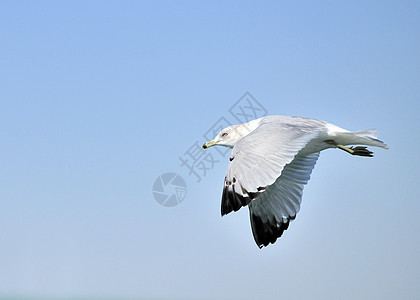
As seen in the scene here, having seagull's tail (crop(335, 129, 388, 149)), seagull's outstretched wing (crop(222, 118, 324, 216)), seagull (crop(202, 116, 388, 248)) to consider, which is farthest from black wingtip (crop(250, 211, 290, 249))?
seagull's outstretched wing (crop(222, 118, 324, 216))

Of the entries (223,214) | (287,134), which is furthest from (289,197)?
(223,214)

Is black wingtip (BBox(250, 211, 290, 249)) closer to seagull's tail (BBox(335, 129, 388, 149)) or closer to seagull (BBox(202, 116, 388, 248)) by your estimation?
seagull (BBox(202, 116, 388, 248))

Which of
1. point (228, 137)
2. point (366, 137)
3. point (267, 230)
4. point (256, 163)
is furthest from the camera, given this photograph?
point (228, 137)

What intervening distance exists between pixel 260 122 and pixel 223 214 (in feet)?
5.13

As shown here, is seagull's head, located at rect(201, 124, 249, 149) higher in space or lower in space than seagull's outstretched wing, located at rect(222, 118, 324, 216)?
higher

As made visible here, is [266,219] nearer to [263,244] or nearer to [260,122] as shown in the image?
[263,244]

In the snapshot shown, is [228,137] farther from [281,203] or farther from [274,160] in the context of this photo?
[274,160]

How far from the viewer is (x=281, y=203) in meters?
6.33

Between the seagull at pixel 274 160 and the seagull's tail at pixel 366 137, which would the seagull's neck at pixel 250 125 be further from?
the seagull's tail at pixel 366 137

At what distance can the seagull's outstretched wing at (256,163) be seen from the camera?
15.6 feet

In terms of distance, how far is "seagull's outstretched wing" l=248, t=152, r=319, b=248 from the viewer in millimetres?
6262

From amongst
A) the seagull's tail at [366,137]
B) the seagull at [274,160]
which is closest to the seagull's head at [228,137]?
the seagull at [274,160]

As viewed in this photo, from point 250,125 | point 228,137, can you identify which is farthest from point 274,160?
point 228,137

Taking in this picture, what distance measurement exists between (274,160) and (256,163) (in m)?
0.15
